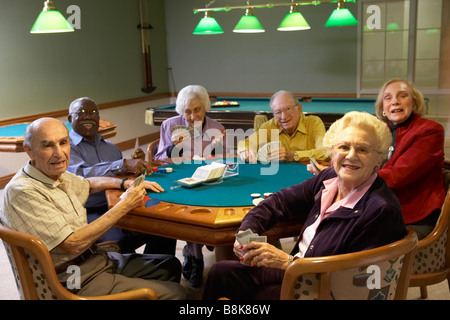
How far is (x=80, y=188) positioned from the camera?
6.74 feet

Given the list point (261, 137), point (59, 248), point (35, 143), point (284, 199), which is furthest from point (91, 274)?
point (261, 137)

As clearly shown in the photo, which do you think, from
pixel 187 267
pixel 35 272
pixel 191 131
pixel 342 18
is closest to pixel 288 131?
pixel 191 131

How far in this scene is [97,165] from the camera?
8.53ft

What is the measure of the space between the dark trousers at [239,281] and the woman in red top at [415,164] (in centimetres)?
81

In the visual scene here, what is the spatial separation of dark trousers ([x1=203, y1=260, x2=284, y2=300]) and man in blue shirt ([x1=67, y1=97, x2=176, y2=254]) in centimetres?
82

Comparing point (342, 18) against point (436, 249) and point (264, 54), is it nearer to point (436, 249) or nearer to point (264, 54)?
point (264, 54)

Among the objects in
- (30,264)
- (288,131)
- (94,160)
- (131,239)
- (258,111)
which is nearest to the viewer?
(30,264)

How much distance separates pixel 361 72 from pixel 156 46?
11.4 feet

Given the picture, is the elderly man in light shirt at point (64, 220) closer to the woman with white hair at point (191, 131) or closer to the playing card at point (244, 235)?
the playing card at point (244, 235)

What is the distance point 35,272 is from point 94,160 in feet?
4.03

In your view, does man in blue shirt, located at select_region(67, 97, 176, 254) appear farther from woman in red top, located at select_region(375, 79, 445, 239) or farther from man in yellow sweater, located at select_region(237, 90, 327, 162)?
woman in red top, located at select_region(375, 79, 445, 239)

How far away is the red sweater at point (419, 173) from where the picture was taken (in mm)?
2211

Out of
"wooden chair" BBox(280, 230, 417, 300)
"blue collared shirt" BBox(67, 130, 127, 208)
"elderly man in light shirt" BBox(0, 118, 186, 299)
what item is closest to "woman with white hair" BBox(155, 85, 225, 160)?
"blue collared shirt" BBox(67, 130, 127, 208)

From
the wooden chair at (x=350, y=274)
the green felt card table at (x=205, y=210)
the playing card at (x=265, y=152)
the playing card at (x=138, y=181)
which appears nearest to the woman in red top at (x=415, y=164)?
the green felt card table at (x=205, y=210)
